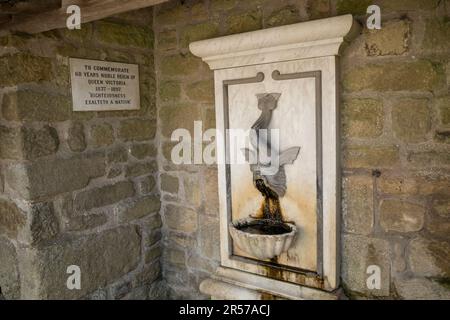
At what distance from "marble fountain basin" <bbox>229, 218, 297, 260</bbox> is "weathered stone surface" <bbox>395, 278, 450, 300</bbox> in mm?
578

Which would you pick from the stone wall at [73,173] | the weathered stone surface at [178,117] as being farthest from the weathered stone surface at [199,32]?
the weathered stone surface at [178,117]

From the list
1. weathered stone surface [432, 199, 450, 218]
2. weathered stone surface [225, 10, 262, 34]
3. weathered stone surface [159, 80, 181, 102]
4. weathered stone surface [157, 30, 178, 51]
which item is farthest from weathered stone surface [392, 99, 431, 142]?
weathered stone surface [157, 30, 178, 51]

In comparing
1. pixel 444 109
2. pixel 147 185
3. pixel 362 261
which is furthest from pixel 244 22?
pixel 362 261

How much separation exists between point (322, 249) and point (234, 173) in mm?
649

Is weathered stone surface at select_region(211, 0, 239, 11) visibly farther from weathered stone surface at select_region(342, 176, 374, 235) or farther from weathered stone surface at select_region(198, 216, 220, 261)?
weathered stone surface at select_region(198, 216, 220, 261)

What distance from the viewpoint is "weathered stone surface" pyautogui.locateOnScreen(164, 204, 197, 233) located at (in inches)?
95.7

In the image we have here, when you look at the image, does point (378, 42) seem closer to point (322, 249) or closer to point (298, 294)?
point (322, 249)

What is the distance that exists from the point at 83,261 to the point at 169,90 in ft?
3.95

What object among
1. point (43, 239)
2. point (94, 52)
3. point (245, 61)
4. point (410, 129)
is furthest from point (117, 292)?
point (410, 129)

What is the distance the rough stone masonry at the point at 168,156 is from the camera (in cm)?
166

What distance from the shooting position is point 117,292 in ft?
7.55

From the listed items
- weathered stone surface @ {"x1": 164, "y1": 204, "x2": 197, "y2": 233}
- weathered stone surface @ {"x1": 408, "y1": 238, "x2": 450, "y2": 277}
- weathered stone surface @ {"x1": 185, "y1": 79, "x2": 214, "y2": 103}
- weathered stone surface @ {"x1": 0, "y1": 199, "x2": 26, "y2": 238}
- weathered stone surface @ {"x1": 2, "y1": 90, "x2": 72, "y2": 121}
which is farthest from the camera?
weathered stone surface @ {"x1": 164, "y1": 204, "x2": 197, "y2": 233}

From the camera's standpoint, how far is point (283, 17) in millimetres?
1915

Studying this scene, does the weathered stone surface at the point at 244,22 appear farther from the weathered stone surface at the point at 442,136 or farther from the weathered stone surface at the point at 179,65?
the weathered stone surface at the point at 442,136
